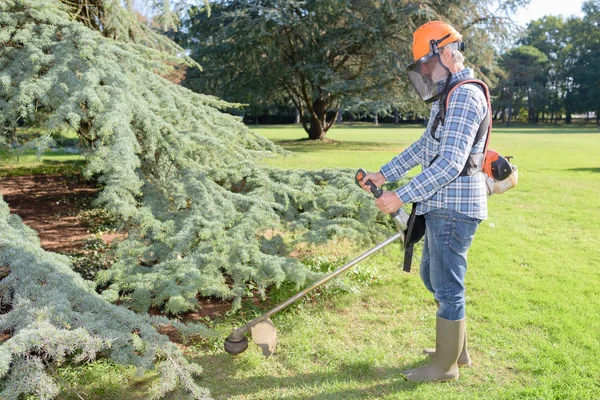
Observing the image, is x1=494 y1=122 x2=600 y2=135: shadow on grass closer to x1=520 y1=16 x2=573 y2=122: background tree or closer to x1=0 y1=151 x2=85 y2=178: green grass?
x1=520 y1=16 x2=573 y2=122: background tree

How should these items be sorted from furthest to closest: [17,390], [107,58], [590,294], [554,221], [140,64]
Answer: [554,221], [590,294], [140,64], [107,58], [17,390]

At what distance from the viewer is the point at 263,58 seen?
22531 millimetres

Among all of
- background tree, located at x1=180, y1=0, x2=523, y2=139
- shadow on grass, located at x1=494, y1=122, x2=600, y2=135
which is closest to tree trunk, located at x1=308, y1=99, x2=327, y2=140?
background tree, located at x1=180, y1=0, x2=523, y2=139

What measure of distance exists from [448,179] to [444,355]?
1.22 metres

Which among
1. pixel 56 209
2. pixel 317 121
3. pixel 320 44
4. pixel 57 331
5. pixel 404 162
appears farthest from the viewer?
pixel 317 121

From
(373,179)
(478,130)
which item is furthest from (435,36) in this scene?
(373,179)

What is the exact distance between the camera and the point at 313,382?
3.20 metres

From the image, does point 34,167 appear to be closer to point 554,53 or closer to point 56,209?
point 56,209

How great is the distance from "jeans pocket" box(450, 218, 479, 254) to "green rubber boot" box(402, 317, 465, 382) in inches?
19.5

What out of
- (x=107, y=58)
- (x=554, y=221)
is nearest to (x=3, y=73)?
(x=107, y=58)

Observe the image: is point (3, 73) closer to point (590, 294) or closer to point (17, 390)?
point (17, 390)

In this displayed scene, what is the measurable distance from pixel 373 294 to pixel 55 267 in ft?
9.47

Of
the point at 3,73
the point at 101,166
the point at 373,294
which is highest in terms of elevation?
the point at 3,73

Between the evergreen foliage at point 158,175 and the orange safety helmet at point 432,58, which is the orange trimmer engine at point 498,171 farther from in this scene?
the evergreen foliage at point 158,175
